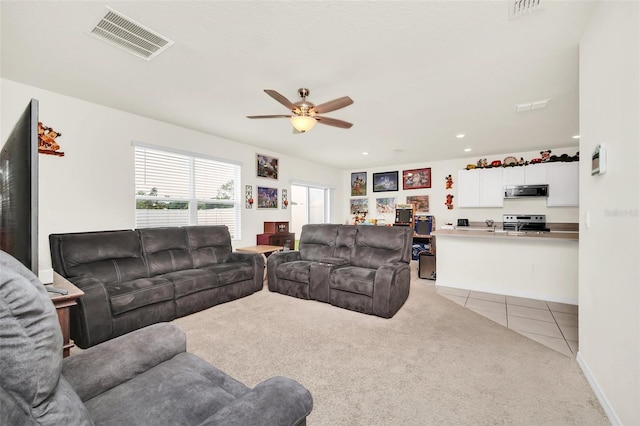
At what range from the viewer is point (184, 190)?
4543 millimetres

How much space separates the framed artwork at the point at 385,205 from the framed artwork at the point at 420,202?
51 cm

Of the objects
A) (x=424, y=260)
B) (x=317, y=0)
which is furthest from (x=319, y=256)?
(x=317, y=0)

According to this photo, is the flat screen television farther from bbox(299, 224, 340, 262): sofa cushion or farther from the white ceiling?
bbox(299, 224, 340, 262): sofa cushion

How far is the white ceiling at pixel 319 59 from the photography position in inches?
76.2

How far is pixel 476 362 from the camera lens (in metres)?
2.22

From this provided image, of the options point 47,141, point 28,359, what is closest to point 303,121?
point 28,359

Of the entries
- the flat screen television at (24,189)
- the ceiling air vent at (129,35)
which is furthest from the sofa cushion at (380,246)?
the flat screen television at (24,189)

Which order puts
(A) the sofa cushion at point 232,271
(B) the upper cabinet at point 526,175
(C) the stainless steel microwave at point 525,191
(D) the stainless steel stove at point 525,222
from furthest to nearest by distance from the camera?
(D) the stainless steel stove at point 525,222, (B) the upper cabinet at point 526,175, (C) the stainless steel microwave at point 525,191, (A) the sofa cushion at point 232,271

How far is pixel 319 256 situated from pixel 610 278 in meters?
3.21

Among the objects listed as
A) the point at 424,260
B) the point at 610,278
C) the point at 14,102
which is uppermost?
the point at 14,102

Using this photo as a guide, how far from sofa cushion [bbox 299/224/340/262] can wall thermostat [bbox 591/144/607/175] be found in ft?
9.97

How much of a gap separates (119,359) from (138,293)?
6.00 ft

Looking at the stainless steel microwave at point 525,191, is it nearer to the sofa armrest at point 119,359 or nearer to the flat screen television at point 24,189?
the sofa armrest at point 119,359

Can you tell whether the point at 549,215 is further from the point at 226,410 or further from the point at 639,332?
the point at 226,410
